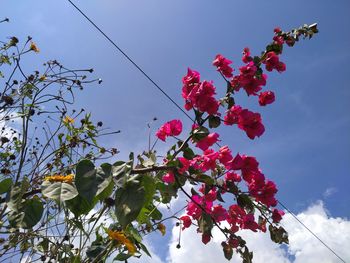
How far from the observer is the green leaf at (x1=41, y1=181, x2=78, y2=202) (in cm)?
68

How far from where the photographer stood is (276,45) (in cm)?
137

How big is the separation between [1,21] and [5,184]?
1.73m

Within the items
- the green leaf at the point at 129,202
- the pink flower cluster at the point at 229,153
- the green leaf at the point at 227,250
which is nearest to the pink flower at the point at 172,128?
the pink flower cluster at the point at 229,153

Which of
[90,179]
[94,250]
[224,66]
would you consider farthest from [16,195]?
[224,66]

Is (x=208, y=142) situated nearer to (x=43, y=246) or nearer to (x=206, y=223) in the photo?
(x=206, y=223)

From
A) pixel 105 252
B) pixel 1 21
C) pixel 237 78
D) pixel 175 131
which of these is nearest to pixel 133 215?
pixel 105 252

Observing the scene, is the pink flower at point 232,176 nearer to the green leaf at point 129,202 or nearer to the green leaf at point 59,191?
the green leaf at point 129,202

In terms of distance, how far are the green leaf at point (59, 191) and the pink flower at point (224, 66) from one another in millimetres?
811

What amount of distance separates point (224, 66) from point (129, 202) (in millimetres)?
808

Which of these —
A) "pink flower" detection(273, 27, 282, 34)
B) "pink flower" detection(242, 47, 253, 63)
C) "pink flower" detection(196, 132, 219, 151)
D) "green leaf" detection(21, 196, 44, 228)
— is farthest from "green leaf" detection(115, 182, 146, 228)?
"pink flower" detection(273, 27, 282, 34)

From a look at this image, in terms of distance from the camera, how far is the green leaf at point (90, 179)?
2.27ft

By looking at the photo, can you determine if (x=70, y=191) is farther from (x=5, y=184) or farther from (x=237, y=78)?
(x=237, y=78)

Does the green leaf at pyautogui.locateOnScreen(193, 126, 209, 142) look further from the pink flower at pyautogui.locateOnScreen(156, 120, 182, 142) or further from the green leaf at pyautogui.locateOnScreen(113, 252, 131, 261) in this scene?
the green leaf at pyautogui.locateOnScreen(113, 252, 131, 261)

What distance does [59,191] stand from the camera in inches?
27.7
